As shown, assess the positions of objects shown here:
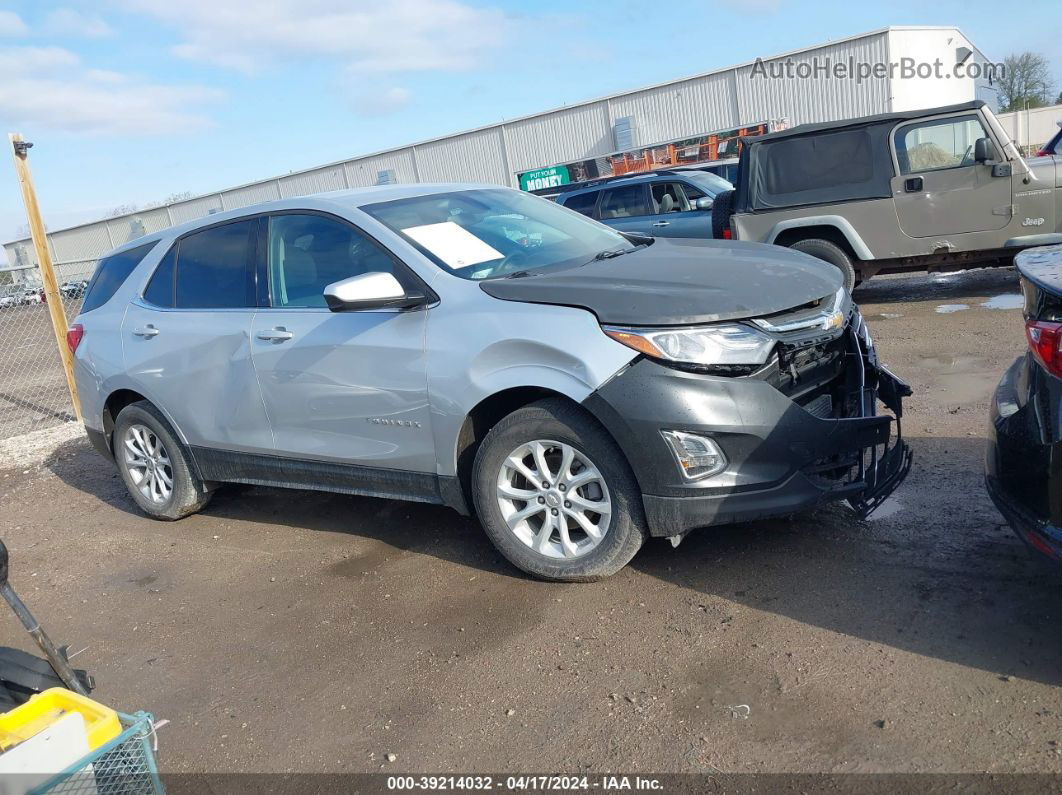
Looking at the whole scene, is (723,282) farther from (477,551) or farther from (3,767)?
(3,767)

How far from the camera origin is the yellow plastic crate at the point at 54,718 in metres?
1.97

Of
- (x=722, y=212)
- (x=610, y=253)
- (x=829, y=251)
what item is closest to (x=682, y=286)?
(x=610, y=253)

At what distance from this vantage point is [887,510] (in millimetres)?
4176

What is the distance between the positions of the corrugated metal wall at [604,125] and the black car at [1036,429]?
2407cm

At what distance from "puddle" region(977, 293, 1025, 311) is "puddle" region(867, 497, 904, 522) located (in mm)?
5422

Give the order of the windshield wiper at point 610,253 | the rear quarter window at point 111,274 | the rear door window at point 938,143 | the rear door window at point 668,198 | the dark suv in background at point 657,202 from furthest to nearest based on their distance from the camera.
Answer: the rear door window at point 668,198, the dark suv in background at point 657,202, the rear door window at point 938,143, the rear quarter window at point 111,274, the windshield wiper at point 610,253

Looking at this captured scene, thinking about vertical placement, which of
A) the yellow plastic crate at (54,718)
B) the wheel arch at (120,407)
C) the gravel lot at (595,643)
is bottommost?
the gravel lot at (595,643)

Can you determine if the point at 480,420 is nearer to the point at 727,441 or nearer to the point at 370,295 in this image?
the point at 370,295

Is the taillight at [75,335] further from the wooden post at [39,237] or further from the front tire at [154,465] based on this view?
the wooden post at [39,237]

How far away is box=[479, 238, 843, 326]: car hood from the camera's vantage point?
3.47 metres

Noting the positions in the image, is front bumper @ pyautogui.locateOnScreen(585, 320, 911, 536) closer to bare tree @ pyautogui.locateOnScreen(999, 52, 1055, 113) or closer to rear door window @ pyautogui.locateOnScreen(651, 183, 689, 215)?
rear door window @ pyautogui.locateOnScreen(651, 183, 689, 215)

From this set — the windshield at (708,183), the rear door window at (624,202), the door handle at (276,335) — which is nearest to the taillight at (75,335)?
the door handle at (276,335)

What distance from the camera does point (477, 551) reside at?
174 inches

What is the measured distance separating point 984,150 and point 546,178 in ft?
71.8
